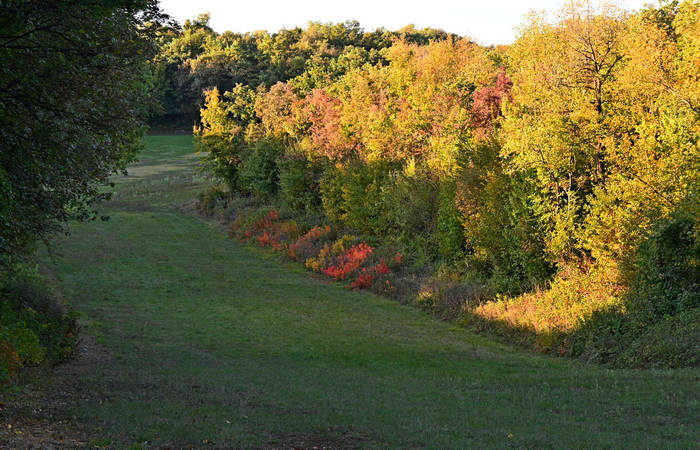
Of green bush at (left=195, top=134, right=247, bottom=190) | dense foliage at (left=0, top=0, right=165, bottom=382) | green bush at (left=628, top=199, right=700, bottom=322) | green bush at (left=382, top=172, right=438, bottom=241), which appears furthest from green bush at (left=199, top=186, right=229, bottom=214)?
dense foliage at (left=0, top=0, right=165, bottom=382)

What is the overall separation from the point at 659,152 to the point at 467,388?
14784 millimetres

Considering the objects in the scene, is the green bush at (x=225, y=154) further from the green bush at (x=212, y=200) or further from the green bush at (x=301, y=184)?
the green bush at (x=301, y=184)

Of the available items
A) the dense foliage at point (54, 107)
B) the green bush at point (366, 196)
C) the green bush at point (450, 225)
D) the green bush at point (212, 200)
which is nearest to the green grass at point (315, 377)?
the dense foliage at point (54, 107)

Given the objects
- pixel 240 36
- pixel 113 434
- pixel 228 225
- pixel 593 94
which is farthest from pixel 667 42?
pixel 240 36

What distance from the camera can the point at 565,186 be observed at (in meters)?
27.6

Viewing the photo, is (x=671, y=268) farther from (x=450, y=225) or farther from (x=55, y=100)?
(x=55, y=100)

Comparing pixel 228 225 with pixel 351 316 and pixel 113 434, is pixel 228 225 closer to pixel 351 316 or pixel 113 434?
pixel 351 316

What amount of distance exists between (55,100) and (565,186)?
22287mm

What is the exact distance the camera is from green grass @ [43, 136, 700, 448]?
1086 cm

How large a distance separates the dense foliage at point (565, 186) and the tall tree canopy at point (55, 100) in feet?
57.1

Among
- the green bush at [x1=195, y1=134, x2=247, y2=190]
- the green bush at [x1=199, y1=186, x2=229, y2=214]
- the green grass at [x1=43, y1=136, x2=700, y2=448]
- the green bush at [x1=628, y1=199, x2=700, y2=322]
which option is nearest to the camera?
the green grass at [x1=43, y1=136, x2=700, y2=448]

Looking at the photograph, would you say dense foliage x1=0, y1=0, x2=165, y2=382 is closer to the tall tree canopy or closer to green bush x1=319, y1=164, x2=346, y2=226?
the tall tree canopy

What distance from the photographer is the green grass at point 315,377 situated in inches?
428

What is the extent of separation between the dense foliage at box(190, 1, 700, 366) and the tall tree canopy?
686 inches
